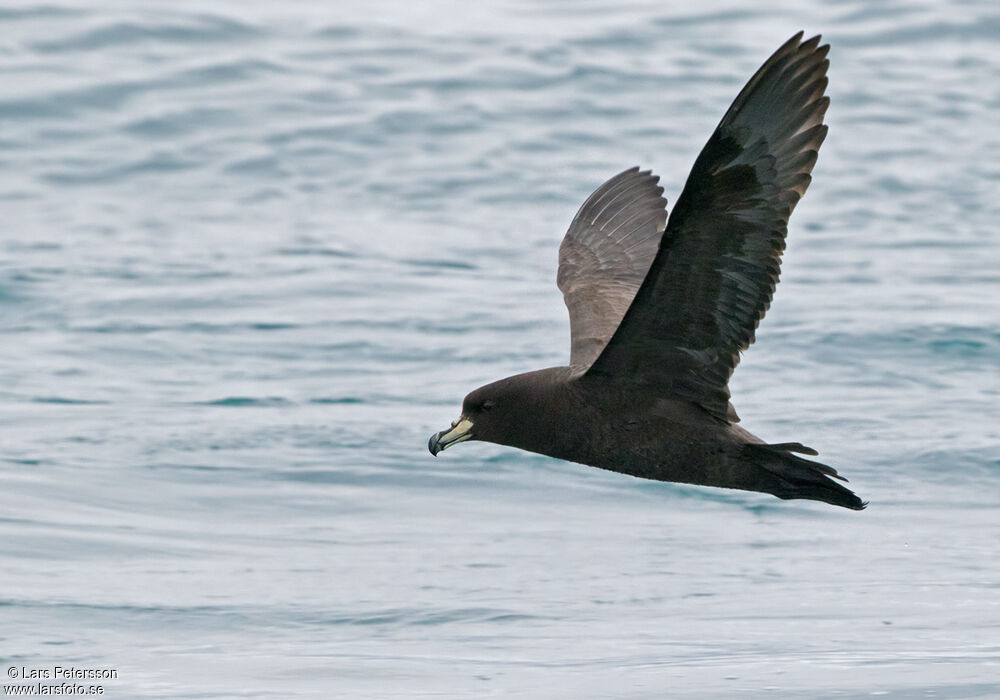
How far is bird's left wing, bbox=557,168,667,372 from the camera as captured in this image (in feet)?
28.4

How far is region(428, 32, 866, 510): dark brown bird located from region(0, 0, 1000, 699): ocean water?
→ 141cm

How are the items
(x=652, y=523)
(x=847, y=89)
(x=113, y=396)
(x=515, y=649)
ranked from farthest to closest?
1. (x=847, y=89)
2. (x=113, y=396)
3. (x=652, y=523)
4. (x=515, y=649)

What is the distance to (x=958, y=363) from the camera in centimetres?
1358

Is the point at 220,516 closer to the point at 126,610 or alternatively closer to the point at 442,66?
the point at 126,610

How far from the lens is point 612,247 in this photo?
905 centimetres

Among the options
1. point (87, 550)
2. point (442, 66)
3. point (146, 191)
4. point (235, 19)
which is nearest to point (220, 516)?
point (87, 550)

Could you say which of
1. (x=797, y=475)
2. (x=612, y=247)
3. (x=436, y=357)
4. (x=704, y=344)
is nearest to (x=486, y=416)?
(x=704, y=344)

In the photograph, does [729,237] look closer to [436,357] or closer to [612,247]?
[612,247]

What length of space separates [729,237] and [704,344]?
1.86ft

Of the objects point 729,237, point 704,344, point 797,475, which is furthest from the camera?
point 704,344

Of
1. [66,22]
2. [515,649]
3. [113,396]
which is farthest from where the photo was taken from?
[66,22]

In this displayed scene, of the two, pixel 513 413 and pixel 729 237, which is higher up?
pixel 729 237

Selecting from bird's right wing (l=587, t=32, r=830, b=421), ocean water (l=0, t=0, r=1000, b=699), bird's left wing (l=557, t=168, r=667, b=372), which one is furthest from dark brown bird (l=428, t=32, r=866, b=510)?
ocean water (l=0, t=0, r=1000, b=699)

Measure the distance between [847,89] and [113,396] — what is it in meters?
10.6
